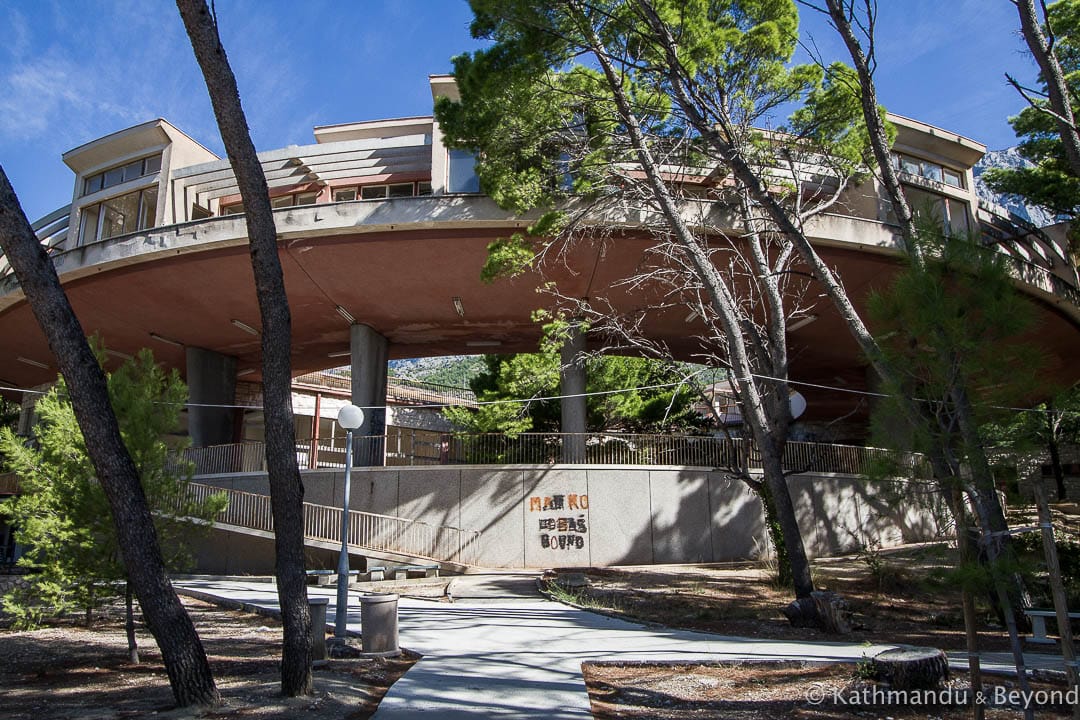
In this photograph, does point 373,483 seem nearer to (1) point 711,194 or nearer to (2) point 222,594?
(2) point 222,594

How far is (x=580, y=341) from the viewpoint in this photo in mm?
22531

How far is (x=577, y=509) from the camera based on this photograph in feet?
65.9

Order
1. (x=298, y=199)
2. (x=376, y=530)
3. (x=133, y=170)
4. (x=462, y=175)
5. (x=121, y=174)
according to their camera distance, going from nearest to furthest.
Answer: (x=462, y=175)
(x=376, y=530)
(x=298, y=199)
(x=133, y=170)
(x=121, y=174)

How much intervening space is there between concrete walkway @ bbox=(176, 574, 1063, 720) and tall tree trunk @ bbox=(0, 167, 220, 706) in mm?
1602

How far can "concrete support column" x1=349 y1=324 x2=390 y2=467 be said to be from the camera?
22188 millimetres

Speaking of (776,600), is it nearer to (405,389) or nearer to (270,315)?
(270,315)

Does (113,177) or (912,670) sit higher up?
(113,177)

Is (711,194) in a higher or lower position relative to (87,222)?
lower

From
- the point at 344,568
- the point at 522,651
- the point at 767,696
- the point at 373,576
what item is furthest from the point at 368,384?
the point at 767,696

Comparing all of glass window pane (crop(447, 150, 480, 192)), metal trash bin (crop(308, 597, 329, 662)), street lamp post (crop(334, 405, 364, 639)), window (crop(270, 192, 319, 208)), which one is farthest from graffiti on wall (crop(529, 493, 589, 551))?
metal trash bin (crop(308, 597, 329, 662))

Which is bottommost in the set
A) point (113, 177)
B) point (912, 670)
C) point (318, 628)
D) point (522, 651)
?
point (522, 651)

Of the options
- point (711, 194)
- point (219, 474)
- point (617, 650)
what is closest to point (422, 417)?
point (219, 474)

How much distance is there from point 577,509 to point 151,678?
1359 centimetres

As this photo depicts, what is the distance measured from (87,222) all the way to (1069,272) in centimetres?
3281
